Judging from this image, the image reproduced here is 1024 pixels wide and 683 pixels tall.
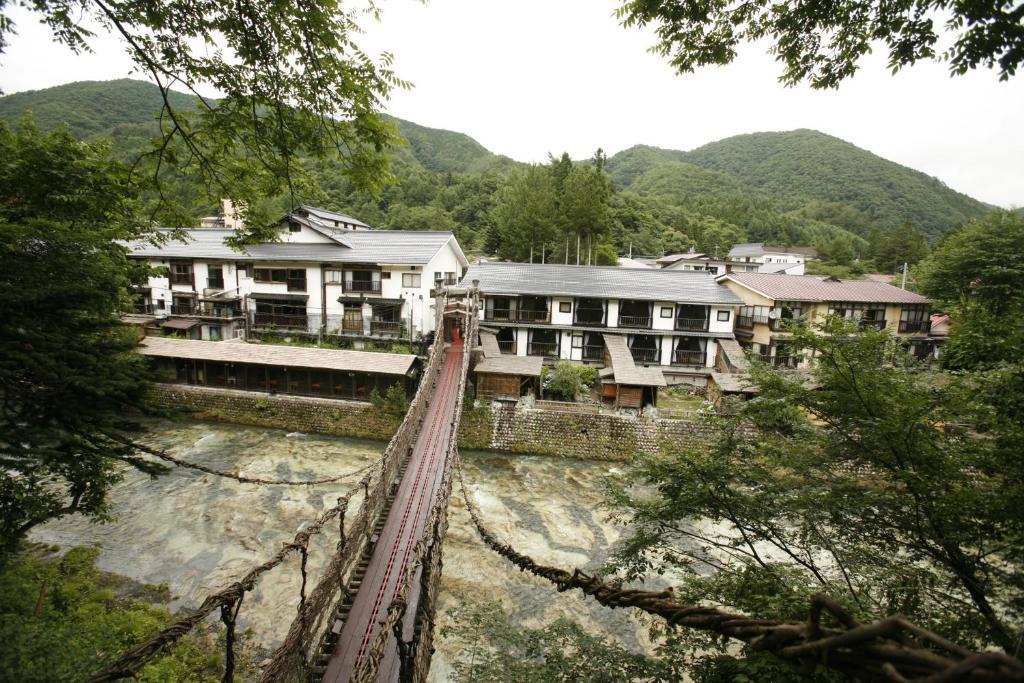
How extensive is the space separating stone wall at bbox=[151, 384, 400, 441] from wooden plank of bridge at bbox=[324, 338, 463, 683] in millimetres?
4937

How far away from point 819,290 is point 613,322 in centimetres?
1144

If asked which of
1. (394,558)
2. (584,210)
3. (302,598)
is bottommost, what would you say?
(394,558)

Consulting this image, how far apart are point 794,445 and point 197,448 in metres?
17.2

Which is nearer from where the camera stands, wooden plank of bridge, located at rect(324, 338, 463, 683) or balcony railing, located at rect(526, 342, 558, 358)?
wooden plank of bridge, located at rect(324, 338, 463, 683)

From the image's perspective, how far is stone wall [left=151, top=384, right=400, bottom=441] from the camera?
54.2ft

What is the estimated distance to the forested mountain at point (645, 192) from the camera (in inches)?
1190

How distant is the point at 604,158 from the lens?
36.9m

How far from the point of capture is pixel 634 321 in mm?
20922

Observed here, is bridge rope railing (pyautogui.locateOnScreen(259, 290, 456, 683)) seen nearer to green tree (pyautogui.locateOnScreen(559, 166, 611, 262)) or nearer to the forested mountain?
the forested mountain

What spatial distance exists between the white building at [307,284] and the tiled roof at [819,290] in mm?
16007

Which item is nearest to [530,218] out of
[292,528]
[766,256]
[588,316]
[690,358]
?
[588,316]

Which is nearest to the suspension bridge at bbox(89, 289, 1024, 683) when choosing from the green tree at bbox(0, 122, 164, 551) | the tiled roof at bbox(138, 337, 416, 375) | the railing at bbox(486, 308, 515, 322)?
the green tree at bbox(0, 122, 164, 551)

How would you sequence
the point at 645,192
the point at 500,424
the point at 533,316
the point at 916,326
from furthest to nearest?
the point at 645,192
the point at 916,326
the point at 533,316
the point at 500,424

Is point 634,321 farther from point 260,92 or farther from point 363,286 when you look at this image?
point 260,92
